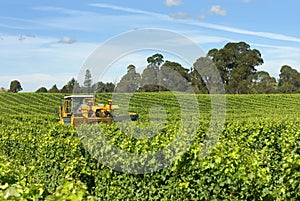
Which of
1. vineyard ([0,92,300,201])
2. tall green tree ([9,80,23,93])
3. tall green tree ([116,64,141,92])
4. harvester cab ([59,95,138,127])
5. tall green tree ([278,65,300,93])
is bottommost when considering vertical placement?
vineyard ([0,92,300,201])

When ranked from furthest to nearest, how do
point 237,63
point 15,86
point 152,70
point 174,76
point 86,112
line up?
point 15,86 → point 237,63 → point 86,112 → point 174,76 → point 152,70

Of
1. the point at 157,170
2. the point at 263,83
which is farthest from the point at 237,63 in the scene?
the point at 157,170

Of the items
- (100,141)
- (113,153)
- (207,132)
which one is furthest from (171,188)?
(207,132)

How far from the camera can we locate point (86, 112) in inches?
883

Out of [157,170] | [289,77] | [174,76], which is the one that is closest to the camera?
[157,170]

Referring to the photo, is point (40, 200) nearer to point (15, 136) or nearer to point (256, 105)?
point (15, 136)

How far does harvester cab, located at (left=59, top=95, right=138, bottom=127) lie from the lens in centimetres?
2188

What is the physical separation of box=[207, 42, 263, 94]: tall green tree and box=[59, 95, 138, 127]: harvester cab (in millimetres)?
52862

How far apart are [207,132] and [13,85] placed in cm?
8055

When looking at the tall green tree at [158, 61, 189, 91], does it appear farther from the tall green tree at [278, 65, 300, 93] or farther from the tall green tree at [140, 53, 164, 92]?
the tall green tree at [278, 65, 300, 93]

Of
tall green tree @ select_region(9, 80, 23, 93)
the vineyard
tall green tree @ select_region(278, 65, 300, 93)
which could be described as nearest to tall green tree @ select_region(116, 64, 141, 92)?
the vineyard

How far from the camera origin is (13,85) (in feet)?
300

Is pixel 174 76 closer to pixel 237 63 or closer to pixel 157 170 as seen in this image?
pixel 157 170

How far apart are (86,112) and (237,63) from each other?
198 feet
